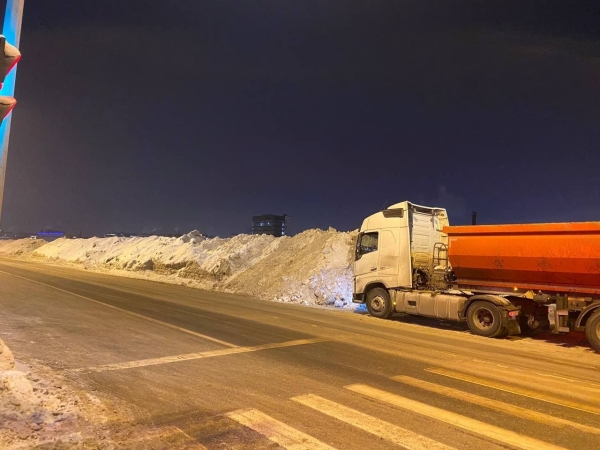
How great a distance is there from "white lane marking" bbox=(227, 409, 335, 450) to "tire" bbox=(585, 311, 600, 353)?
8734 millimetres

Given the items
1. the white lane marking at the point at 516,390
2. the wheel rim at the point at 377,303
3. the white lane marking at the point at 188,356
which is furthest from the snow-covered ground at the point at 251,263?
the white lane marking at the point at 516,390

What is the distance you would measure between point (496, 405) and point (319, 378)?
2.55 meters

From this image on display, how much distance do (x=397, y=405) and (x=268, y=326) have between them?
6467 mm

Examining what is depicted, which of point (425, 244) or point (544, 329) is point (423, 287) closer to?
point (425, 244)

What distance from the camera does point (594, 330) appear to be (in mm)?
10438

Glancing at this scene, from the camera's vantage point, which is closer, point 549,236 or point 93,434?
point 93,434

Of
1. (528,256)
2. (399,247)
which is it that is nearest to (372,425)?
(528,256)

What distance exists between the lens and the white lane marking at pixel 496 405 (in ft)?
17.8

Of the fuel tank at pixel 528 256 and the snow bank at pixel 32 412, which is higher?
the fuel tank at pixel 528 256

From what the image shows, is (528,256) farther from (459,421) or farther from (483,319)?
(459,421)

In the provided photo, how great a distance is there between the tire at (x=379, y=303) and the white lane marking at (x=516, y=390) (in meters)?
7.11

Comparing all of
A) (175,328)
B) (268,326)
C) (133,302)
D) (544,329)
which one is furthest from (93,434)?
(544,329)

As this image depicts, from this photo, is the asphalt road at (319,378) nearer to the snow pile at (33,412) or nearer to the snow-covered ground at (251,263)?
the snow pile at (33,412)

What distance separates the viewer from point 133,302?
15.9 metres
